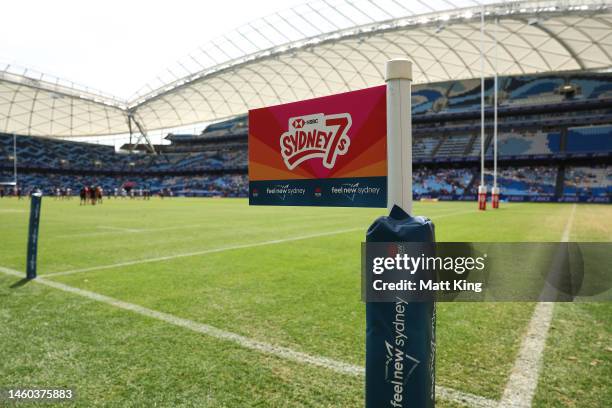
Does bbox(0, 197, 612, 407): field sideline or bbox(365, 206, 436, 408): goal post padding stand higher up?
bbox(365, 206, 436, 408): goal post padding

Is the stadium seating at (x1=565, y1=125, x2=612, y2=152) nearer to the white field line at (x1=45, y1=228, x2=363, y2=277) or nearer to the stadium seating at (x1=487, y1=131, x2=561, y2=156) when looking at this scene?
the stadium seating at (x1=487, y1=131, x2=561, y2=156)

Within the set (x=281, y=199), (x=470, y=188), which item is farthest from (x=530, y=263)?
(x=470, y=188)

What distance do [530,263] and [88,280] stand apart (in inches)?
293

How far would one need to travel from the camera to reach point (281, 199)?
6.56 ft

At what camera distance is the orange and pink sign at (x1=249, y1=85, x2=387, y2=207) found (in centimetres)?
168

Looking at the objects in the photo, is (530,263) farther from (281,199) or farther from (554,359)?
(281,199)

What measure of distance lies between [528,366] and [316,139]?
2.46m

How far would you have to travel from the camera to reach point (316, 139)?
1813 millimetres

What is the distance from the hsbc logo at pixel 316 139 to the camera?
1750 millimetres

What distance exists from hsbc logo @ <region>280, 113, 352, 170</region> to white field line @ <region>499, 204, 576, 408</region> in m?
1.88

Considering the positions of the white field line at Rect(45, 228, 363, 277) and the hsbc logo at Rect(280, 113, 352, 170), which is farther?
the white field line at Rect(45, 228, 363, 277)

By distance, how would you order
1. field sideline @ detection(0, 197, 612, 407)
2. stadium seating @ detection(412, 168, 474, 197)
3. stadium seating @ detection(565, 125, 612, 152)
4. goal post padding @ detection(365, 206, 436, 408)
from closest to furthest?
goal post padding @ detection(365, 206, 436, 408) < field sideline @ detection(0, 197, 612, 407) < stadium seating @ detection(565, 125, 612, 152) < stadium seating @ detection(412, 168, 474, 197)

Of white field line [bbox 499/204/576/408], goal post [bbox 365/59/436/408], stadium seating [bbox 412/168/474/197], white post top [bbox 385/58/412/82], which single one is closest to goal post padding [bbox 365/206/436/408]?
goal post [bbox 365/59/436/408]

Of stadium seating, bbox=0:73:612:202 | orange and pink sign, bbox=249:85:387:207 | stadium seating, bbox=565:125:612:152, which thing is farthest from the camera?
stadium seating, bbox=0:73:612:202
